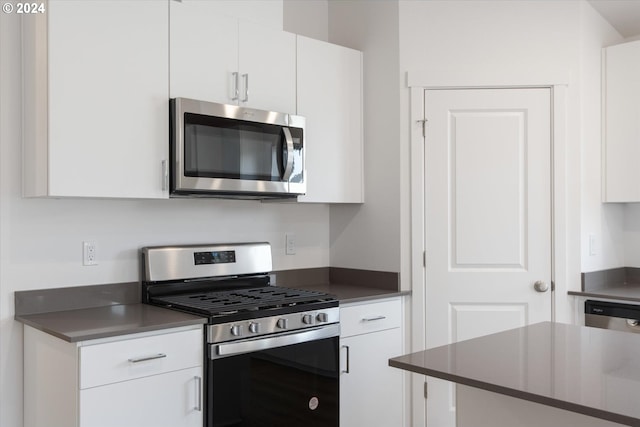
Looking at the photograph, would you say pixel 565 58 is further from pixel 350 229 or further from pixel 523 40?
pixel 350 229

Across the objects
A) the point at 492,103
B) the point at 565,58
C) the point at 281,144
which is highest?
the point at 565,58

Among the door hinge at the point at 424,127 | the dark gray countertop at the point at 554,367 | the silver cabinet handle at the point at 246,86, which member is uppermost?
the silver cabinet handle at the point at 246,86

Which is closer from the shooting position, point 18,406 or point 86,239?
point 18,406

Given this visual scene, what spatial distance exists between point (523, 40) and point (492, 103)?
376 millimetres

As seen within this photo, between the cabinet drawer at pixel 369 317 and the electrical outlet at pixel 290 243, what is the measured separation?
2.02 feet

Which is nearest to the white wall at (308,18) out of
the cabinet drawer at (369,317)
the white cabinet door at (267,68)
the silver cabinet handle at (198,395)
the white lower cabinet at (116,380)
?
the white cabinet door at (267,68)

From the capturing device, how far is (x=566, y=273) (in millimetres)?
3227

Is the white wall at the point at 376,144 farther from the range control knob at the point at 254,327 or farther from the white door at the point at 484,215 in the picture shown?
the range control knob at the point at 254,327

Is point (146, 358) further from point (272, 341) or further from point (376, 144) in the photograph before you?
point (376, 144)

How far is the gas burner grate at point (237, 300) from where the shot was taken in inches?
99.7

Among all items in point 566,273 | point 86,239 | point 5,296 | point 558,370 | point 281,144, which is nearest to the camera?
point 558,370

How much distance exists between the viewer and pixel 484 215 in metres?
3.28

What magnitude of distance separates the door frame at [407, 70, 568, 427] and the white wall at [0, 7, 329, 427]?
1.10m

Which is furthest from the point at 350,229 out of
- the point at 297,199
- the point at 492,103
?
the point at 492,103
